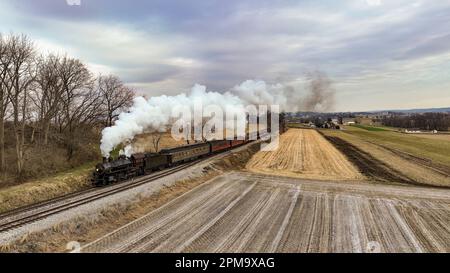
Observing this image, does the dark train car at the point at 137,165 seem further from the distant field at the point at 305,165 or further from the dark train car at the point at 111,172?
the distant field at the point at 305,165

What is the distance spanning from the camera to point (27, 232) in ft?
54.9

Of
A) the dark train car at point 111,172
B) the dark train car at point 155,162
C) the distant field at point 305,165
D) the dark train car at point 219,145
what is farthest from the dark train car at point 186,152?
the dark train car at point 111,172

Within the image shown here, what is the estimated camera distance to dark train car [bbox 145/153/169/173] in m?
33.8

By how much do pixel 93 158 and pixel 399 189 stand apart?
118ft

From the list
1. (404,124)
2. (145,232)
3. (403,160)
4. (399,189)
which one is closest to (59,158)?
(145,232)

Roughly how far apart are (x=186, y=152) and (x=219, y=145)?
34.1ft

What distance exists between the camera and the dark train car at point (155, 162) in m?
33.8

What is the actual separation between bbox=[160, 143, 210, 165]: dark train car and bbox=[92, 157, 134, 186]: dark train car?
22.7 ft

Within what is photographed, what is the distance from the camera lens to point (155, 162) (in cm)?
3497

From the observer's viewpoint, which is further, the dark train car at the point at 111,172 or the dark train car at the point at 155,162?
the dark train car at the point at 155,162

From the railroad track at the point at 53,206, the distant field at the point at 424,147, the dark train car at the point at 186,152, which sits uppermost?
the dark train car at the point at 186,152

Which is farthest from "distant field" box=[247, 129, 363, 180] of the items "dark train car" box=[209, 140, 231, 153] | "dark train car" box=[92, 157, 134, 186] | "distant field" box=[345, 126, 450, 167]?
"dark train car" box=[92, 157, 134, 186]

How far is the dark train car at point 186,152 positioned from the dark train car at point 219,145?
4.50ft
